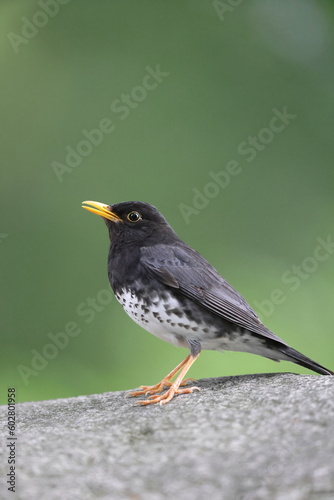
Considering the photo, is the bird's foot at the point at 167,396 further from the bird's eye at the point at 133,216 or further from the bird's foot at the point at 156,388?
the bird's eye at the point at 133,216

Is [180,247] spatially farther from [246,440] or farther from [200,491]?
[200,491]

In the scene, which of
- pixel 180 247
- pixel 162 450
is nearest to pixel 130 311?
pixel 180 247

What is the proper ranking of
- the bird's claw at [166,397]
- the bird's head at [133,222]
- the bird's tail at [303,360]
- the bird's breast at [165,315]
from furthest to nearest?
the bird's head at [133,222]
the bird's tail at [303,360]
the bird's breast at [165,315]
the bird's claw at [166,397]

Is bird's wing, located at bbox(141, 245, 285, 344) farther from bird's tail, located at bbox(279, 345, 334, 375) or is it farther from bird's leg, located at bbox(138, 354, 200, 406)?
bird's leg, located at bbox(138, 354, 200, 406)

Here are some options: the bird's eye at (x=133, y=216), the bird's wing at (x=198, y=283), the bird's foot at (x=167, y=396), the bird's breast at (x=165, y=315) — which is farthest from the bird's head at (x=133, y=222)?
the bird's foot at (x=167, y=396)

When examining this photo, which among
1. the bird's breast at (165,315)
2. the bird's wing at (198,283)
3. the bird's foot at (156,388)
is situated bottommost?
the bird's foot at (156,388)

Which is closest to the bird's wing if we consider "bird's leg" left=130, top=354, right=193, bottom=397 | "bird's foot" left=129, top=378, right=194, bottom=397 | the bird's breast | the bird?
the bird

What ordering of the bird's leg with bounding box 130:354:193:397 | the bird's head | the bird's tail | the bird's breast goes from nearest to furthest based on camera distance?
the bird's breast
the bird's tail
the bird's leg with bounding box 130:354:193:397
the bird's head

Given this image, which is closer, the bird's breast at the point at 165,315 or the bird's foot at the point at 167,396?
the bird's foot at the point at 167,396
